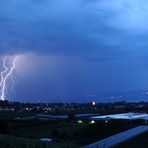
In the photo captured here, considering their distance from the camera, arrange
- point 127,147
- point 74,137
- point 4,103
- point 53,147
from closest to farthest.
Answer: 1. point 53,147
2. point 127,147
3. point 74,137
4. point 4,103

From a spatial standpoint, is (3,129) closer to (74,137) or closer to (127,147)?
(74,137)

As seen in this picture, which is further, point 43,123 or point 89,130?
point 43,123

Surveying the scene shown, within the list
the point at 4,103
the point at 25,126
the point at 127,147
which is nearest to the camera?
the point at 127,147

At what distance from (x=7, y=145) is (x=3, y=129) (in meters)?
32.6

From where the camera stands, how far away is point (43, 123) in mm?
69375

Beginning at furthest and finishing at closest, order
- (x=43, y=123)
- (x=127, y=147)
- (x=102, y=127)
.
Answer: (x=43, y=123) → (x=102, y=127) → (x=127, y=147)

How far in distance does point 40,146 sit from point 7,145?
1178 mm

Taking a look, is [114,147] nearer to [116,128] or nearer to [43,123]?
[116,128]

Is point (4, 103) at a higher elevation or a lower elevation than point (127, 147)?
higher

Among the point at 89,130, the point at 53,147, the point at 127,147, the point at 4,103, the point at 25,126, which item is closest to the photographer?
the point at 53,147

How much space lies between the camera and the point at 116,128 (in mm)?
56594

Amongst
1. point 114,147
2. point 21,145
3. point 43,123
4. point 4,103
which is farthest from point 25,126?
point 4,103

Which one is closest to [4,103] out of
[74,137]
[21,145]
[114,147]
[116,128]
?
[116,128]

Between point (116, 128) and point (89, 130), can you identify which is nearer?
point (89, 130)
